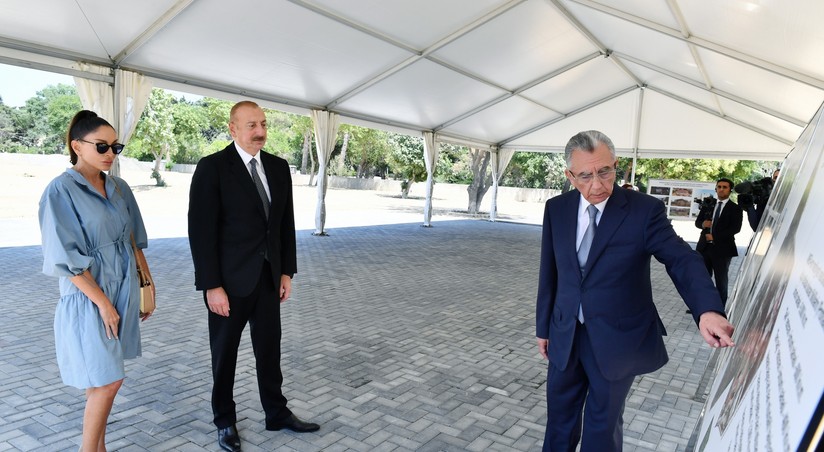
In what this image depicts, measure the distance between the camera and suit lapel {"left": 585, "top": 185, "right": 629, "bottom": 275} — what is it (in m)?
4.38

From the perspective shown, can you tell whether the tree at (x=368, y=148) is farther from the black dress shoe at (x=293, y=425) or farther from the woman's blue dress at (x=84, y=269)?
the woman's blue dress at (x=84, y=269)

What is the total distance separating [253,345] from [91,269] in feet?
3.28

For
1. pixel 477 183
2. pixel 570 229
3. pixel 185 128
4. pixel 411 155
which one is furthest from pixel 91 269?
pixel 185 128

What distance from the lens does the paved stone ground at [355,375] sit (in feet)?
10.8

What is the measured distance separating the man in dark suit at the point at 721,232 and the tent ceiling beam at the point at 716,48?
2.27 meters

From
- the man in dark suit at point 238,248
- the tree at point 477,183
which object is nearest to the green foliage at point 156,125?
the tree at point 477,183

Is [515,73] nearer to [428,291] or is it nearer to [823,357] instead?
[428,291]

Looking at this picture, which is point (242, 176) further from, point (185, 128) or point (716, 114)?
point (185, 128)

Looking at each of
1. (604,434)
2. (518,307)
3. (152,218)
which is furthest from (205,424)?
(152,218)

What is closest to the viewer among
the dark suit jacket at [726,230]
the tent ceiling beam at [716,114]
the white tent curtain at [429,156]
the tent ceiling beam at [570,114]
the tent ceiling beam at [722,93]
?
the dark suit jacket at [726,230]

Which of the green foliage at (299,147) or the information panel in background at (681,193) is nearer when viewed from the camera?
the information panel in background at (681,193)

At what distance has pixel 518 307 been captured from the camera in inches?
281

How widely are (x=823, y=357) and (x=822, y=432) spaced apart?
8 centimetres

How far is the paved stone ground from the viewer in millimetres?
3287
